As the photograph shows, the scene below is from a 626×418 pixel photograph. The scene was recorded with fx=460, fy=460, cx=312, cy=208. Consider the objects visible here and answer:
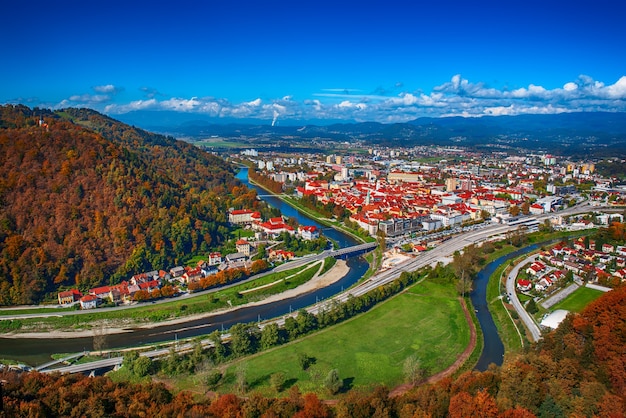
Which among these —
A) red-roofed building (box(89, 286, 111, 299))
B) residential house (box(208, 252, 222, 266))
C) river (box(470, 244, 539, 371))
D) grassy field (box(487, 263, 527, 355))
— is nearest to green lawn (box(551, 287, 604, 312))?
grassy field (box(487, 263, 527, 355))

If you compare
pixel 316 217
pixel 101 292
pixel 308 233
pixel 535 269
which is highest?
pixel 308 233

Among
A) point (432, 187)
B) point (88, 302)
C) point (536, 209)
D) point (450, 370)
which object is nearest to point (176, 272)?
point (88, 302)

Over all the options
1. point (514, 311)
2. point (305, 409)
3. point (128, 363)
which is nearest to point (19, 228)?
point (128, 363)

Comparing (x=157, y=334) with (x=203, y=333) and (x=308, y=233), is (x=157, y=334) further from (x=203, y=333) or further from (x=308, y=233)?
(x=308, y=233)

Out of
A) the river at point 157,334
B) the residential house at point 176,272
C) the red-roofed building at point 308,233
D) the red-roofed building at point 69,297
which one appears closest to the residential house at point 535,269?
the river at point 157,334

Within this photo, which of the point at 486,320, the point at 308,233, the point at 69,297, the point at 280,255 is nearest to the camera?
the point at 486,320

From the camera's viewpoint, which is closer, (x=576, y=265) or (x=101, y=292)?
(x=101, y=292)

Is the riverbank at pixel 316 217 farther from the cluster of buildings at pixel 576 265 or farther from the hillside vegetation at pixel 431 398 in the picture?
the hillside vegetation at pixel 431 398
